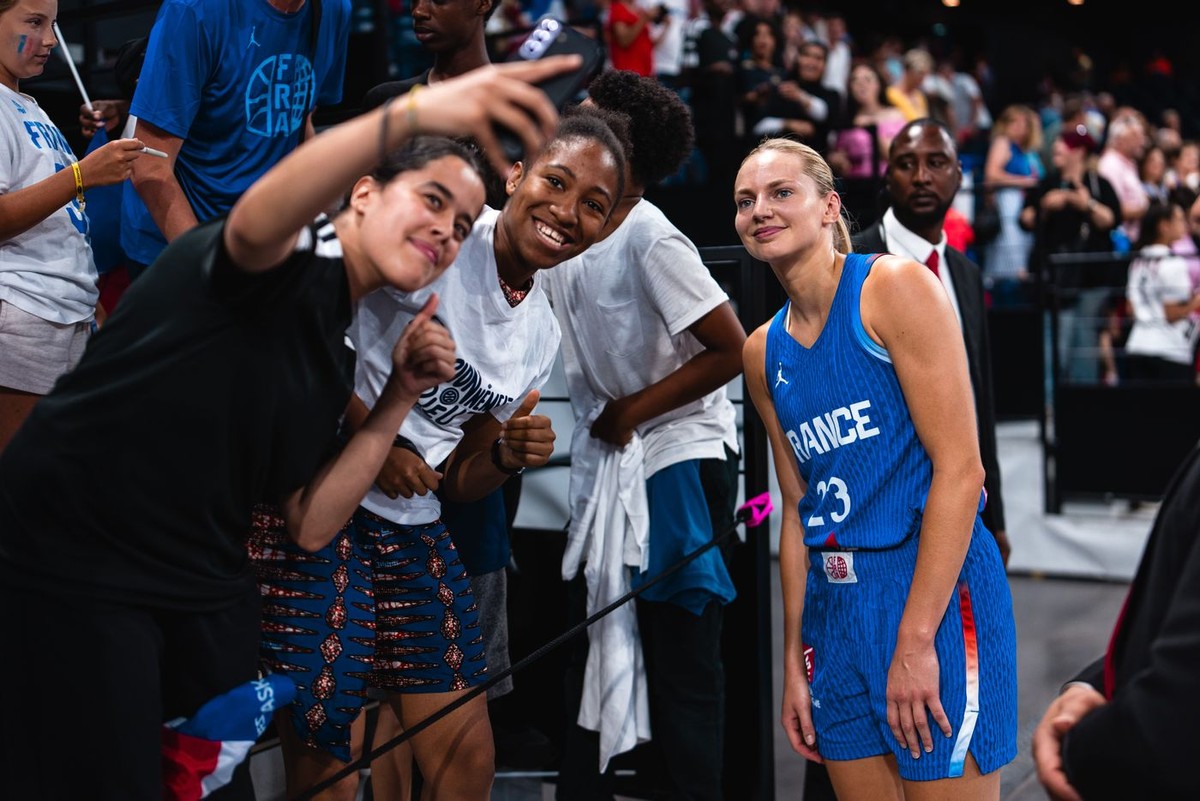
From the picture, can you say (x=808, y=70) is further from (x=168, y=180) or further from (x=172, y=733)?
(x=172, y=733)

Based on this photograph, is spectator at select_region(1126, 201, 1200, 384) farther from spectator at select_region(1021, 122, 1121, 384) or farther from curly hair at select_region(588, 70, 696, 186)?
curly hair at select_region(588, 70, 696, 186)

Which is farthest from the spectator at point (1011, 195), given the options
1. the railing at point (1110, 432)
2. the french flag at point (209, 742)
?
the french flag at point (209, 742)

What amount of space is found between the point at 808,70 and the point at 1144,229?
2.28 metres

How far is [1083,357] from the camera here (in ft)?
24.5

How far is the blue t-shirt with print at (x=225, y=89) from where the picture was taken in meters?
2.60

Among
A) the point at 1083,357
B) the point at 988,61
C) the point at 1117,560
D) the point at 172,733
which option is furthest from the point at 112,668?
the point at 988,61

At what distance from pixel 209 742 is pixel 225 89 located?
Result: 152cm

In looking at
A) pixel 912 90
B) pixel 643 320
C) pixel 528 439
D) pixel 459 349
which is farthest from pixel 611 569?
pixel 912 90

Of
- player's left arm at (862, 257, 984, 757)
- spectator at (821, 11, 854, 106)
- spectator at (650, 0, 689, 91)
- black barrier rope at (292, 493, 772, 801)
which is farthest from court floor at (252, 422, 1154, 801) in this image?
spectator at (821, 11, 854, 106)

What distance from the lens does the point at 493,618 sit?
274 centimetres

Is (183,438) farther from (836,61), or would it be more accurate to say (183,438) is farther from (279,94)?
(836,61)

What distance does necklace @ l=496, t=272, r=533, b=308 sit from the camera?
2330mm

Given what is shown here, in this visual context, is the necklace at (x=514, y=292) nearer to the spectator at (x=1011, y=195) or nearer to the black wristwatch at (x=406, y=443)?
the black wristwatch at (x=406, y=443)

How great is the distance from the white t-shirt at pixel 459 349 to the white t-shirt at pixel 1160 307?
18.7ft
